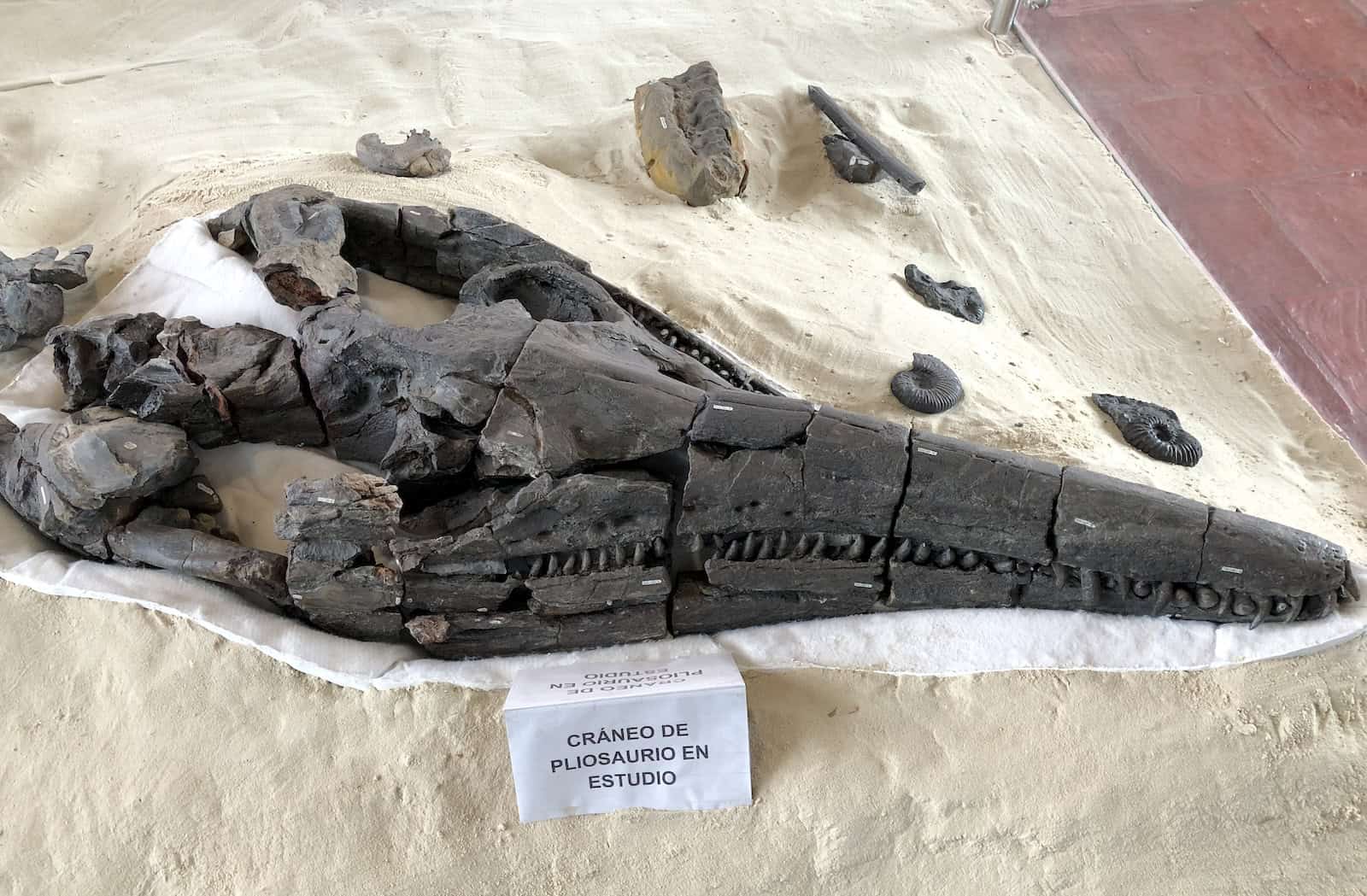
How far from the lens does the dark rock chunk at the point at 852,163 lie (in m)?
4.91

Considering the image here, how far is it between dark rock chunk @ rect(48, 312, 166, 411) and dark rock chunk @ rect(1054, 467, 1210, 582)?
2578 millimetres

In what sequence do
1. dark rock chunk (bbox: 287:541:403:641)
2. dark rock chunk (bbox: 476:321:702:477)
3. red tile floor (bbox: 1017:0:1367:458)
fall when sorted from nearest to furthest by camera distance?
dark rock chunk (bbox: 476:321:702:477) → dark rock chunk (bbox: 287:541:403:641) → red tile floor (bbox: 1017:0:1367:458)

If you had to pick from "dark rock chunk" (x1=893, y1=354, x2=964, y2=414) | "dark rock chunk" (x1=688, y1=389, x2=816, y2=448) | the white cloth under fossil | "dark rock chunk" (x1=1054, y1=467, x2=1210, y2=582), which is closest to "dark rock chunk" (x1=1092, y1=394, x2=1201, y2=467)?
"dark rock chunk" (x1=893, y1=354, x2=964, y2=414)

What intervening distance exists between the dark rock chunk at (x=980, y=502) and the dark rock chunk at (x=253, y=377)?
5.56ft

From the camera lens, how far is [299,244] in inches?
123

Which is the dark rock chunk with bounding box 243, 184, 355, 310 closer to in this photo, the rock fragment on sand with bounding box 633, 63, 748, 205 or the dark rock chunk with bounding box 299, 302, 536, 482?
the dark rock chunk with bounding box 299, 302, 536, 482

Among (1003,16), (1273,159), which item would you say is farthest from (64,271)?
(1003,16)

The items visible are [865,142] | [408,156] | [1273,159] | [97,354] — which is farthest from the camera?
[865,142]

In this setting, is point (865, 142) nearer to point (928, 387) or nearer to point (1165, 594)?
point (928, 387)

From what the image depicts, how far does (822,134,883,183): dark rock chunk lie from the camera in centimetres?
491

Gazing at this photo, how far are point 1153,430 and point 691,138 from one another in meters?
2.45

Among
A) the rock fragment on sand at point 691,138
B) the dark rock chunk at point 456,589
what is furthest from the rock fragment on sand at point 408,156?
the dark rock chunk at point 456,589

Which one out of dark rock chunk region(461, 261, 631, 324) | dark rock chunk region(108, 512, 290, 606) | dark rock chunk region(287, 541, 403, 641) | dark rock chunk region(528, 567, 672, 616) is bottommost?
dark rock chunk region(108, 512, 290, 606)

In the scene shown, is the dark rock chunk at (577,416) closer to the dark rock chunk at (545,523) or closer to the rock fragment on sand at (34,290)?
the dark rock chunk at (545,523)
